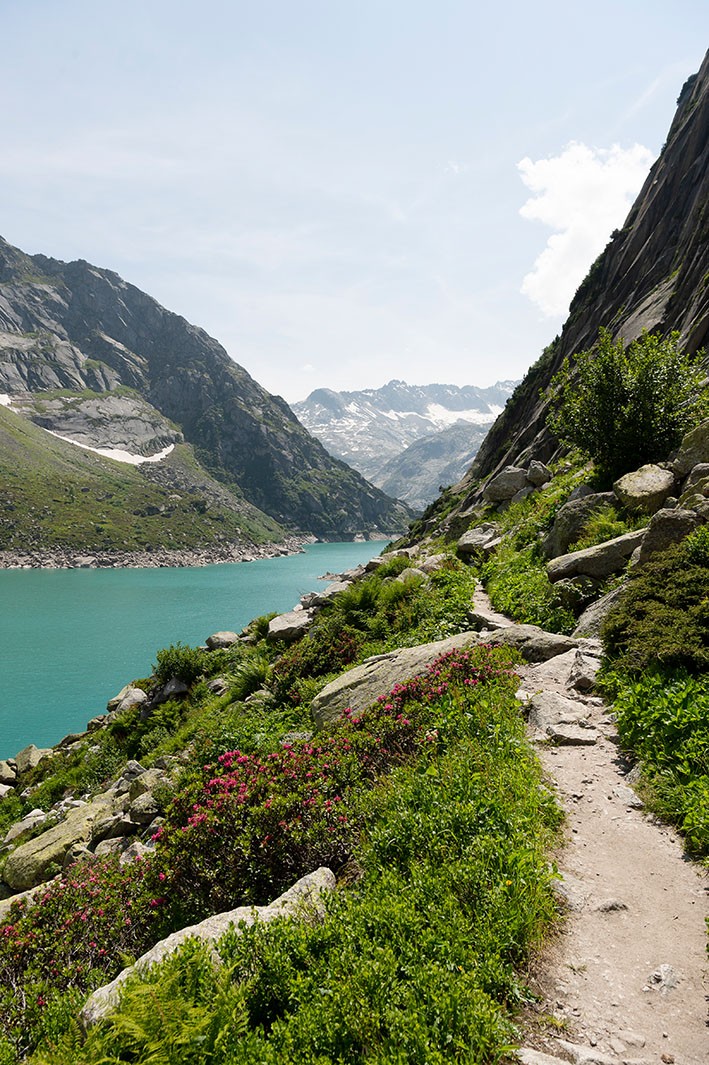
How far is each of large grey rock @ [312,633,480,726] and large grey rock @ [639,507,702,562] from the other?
13.5ft

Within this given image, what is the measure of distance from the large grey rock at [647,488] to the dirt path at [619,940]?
337 inches

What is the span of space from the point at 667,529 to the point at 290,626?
13.5m

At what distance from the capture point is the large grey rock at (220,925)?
447 centimetres

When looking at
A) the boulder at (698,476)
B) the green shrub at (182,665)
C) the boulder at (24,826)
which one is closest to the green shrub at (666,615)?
the boulder at (698,476)

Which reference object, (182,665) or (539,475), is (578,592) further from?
(182,665)

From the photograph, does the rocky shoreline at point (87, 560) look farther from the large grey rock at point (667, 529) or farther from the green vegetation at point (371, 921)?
the green vegetation at point (371, 921)

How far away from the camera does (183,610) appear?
301 ft

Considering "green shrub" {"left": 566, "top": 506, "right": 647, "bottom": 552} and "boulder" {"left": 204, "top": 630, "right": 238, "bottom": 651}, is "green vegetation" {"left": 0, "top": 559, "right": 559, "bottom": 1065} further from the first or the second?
"boulder" {"left": 204, "top": 630, "right": 238, "bottom": 651}

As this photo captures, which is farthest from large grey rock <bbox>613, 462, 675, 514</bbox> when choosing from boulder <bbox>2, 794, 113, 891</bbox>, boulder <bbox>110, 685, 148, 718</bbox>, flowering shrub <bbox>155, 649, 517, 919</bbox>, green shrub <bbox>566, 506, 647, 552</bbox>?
boulder <bbox>110, 685, 148, 718</bbox>

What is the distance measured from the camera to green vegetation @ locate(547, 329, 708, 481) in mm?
16062

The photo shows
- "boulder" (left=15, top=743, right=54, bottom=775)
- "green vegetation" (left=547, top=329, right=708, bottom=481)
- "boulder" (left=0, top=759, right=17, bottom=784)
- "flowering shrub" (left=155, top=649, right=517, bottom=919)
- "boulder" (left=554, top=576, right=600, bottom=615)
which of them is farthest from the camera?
"boulder" (left=15, top=743, right=54, bottom=775)

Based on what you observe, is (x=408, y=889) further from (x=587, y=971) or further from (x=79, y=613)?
(x=79, y=613)

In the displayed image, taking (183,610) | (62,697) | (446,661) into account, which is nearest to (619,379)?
(446,661)

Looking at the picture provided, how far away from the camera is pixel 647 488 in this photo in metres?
14.0
